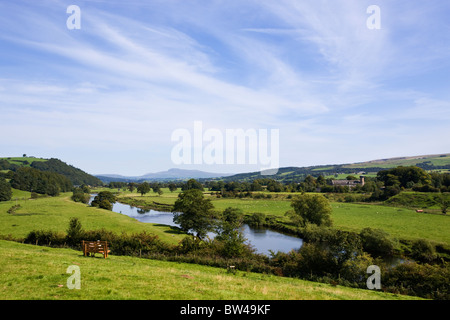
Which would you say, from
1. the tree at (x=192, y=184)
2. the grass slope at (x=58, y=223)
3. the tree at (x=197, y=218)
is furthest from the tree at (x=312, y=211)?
the tree at (x=192, y=184)

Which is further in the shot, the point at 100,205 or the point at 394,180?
the point at 394,180

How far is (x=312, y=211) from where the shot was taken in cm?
6438

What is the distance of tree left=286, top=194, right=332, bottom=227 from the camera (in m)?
63.2

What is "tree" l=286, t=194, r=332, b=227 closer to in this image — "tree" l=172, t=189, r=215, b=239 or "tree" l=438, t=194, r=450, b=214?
"tree" l=172, t=189, r=215, b=239

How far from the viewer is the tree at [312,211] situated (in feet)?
207

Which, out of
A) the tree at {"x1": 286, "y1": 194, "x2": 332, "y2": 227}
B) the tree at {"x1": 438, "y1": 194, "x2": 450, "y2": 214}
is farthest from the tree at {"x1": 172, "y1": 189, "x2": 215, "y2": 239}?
the tree at {"x1": 438, "y1": 194, "x2": 450, "y2": 214}

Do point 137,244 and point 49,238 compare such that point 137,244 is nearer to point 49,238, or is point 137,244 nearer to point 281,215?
point 49,238

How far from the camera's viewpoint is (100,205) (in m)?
90.2

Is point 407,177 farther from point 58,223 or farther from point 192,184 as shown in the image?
point 58,223

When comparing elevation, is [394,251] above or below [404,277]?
below

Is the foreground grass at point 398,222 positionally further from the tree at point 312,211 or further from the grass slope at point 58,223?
the grass slope at point 58,223

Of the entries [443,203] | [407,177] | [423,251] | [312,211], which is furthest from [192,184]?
[423,251]
